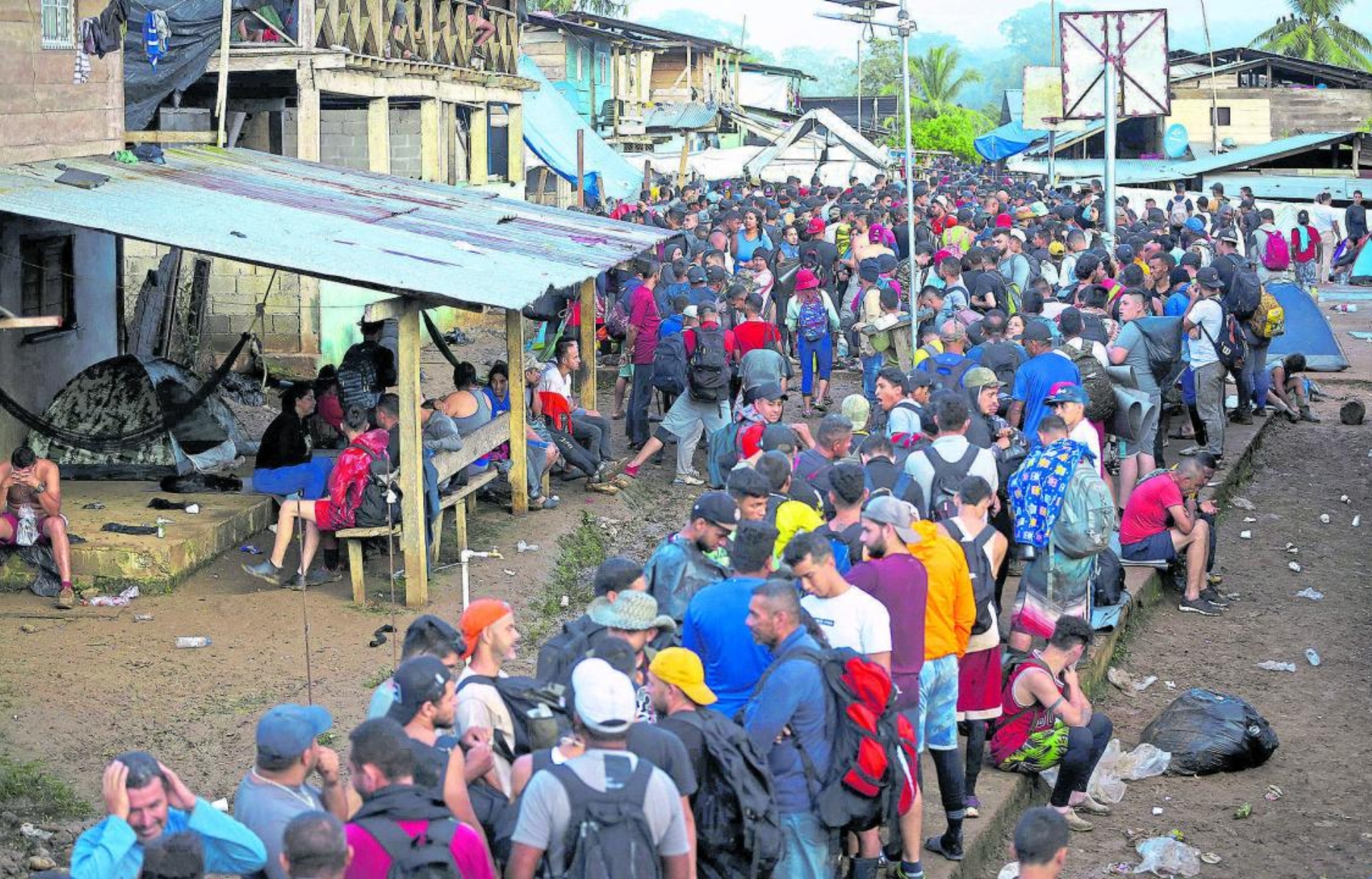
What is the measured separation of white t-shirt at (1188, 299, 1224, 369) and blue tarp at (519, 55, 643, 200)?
51.2 feet

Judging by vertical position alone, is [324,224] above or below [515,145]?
below

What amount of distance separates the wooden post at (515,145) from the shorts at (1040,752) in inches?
729

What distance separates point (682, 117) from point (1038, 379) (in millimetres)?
34279

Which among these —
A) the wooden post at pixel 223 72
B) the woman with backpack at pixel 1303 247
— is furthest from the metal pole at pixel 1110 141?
the wooden post at pixel 223 72

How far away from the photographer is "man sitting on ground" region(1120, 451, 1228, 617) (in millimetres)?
11383

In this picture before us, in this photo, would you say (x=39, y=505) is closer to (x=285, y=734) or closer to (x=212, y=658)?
(x=212, y=658)

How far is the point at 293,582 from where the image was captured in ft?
36.1

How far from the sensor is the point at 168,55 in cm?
1460

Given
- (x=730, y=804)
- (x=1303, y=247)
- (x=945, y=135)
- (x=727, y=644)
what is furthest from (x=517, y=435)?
(x=945, y=135)

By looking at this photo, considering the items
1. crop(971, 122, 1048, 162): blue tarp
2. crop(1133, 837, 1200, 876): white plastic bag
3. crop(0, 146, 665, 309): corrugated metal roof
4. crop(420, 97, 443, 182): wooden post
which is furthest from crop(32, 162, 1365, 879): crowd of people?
crop(971, 122, 1048, 162): blue tarp

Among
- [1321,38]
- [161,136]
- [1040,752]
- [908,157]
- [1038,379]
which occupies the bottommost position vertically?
[1040,752]

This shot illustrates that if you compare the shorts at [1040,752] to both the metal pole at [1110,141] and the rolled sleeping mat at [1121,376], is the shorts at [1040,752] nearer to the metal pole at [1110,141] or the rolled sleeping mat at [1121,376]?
the rolled sleeping mat at [1121,376]

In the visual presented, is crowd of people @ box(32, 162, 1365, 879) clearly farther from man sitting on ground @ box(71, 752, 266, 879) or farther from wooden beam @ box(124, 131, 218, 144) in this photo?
wooden beam @ box(124, 131, 218, 144)

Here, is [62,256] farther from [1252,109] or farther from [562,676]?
[1252,109]
